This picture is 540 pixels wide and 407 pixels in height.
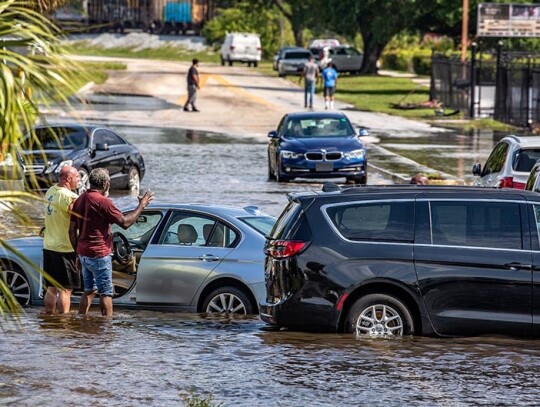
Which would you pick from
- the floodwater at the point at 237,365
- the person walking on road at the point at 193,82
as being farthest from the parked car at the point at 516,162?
the person walking on road at the point at 193,82

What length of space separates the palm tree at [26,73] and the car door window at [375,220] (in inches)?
214

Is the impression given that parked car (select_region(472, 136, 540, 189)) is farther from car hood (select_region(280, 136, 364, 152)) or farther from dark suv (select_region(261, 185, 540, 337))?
car hood (select_region(280, 136, 364, 152))

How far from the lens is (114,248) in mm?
14609

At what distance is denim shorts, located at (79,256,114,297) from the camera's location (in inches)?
525

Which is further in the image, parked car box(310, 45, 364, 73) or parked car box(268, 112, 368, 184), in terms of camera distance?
parked car box(310, 45, 364, 73)

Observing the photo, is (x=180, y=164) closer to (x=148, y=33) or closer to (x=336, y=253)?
(x=336, y=253)

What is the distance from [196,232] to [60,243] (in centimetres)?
156

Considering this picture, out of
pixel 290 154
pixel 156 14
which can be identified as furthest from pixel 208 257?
pixel 156 14

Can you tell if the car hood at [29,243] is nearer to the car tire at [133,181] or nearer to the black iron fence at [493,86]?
the car tire at [133,181]

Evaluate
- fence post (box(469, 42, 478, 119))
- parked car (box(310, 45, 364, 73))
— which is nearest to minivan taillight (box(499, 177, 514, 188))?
fence post (box(469, 42, 478, 119))

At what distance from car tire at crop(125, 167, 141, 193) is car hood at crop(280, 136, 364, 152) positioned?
3.46 metres

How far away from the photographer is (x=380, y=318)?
1223cm

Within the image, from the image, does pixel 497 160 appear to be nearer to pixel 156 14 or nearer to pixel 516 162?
pixel 516 162

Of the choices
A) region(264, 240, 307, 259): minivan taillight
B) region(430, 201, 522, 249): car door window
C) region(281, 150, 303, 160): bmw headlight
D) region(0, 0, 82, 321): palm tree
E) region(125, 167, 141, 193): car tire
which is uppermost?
region(0, 0, 82, 321): palm tree
